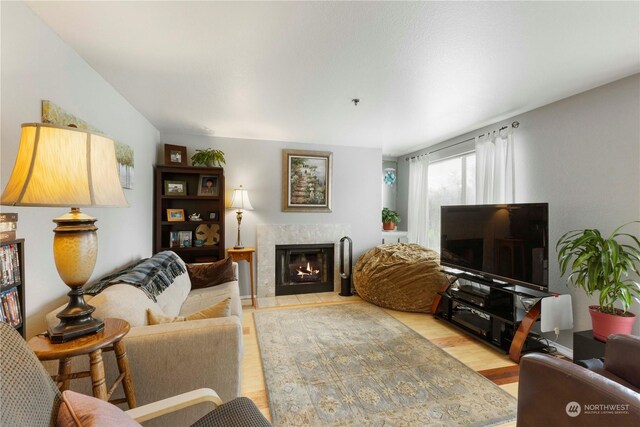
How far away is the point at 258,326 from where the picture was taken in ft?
10.3

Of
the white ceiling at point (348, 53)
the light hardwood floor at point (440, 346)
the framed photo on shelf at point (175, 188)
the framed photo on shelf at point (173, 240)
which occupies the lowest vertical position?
the light hardwood floor at point (440, 346)

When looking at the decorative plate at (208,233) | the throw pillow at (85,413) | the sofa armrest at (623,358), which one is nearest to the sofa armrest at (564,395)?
the sofa armrest at (623,358)

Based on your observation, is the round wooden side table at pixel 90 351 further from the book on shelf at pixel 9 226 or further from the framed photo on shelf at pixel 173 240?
the framed photo on shelf at pixel 173 240

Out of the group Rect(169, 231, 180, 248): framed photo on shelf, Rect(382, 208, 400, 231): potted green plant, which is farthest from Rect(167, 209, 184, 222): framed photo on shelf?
Rect(382, 208, 400, 231): potted green plant

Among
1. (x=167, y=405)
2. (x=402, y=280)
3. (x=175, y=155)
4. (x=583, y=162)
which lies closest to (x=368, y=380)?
(x=167, y=405)

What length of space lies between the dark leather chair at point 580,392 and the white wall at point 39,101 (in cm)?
239

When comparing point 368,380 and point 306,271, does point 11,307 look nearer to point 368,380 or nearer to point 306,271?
point 368,380

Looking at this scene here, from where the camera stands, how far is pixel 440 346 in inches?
106

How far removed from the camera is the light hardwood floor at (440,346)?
2.10 m

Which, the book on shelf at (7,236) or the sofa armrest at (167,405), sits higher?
the book on shelf at (7,236)

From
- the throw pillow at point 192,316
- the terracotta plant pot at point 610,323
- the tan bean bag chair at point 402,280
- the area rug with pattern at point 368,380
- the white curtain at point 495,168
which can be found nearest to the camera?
the throw pillow at point 192,316

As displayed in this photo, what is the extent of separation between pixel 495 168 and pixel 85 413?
12.5ft

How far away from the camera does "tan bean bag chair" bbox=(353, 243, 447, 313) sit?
3.54 metres

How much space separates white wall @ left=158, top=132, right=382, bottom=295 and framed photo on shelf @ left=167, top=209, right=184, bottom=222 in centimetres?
59
